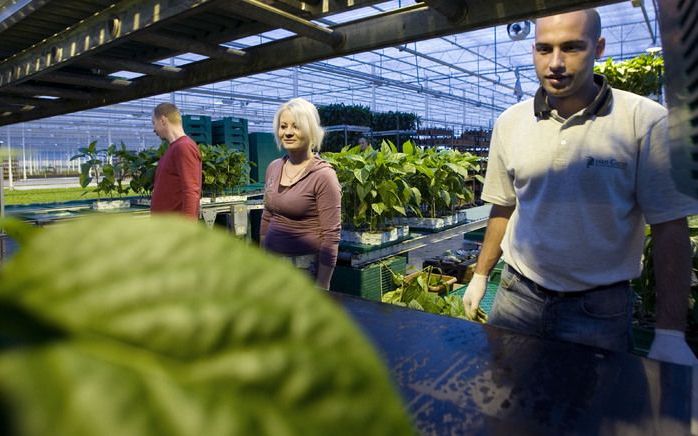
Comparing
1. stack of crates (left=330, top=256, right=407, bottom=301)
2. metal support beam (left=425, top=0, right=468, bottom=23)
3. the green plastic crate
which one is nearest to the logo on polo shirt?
metal support beam (left=425, top=0, right=468, bottom=23)

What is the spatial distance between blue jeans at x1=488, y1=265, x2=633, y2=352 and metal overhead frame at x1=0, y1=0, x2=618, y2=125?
0.91 m

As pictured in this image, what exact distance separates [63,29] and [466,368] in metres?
1.98

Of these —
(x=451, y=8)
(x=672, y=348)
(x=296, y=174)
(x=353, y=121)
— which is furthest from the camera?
(x=353, y=121)

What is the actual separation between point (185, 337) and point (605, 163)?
68.0 inches

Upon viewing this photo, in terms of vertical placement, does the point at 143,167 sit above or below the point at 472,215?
above

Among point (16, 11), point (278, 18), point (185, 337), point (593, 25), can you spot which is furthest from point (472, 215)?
point (185, 337)

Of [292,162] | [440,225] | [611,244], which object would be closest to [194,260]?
[611,244]

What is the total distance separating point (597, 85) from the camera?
180cm

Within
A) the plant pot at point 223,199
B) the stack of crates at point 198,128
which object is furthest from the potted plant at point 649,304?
the stack of crates at point 198,128

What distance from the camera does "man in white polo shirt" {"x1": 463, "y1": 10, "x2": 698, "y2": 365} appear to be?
1555mm

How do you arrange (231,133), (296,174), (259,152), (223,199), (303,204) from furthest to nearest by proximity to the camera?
(259,152) < (231,133) < (223,199) < (296,174) < (303,204)

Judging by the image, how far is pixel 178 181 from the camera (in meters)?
3.14

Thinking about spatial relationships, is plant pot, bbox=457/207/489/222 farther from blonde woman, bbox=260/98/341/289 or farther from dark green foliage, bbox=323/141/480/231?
blonde woman, bbox=260/98/341/289

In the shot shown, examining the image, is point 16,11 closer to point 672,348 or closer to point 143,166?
→ point 672,348
